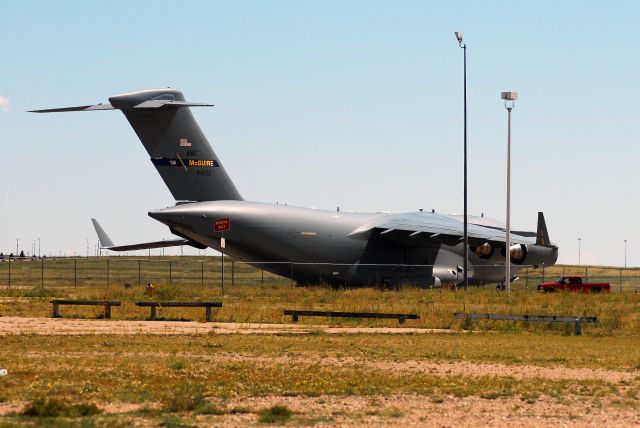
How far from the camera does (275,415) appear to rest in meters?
14.2

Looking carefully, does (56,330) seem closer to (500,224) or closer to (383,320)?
(383,320)

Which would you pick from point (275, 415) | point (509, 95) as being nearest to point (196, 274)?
point (509, 95)

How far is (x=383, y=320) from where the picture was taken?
115ft

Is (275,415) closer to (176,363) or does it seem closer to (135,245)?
(176,363)

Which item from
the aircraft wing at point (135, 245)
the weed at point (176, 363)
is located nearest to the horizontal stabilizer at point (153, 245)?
the aircraft wing at point (135, 245)

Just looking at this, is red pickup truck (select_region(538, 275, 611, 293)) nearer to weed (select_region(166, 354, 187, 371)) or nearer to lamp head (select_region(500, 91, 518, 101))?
lamp head (select_region(500, 91, 518, 101))

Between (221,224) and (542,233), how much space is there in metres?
13.9

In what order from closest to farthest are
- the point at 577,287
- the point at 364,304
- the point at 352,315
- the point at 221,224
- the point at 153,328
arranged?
the point at 153,328
the point at 352,315
the point at 364,304
the point at 221,224
the point at 577,287

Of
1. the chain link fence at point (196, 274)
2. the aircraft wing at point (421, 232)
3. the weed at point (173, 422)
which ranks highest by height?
the aircraft wing at point (421, 232)

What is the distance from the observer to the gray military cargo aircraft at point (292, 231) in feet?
168

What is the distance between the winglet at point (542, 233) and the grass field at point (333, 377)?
18084 mm

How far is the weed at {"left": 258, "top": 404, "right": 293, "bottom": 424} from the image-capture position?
13832 millimetres

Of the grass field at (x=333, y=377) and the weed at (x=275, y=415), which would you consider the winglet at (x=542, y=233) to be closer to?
the grass field at (x=333, y=377)

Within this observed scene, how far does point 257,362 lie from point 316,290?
2897cm
